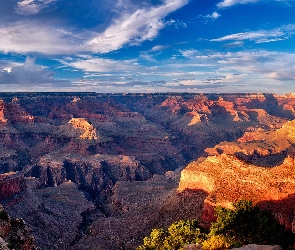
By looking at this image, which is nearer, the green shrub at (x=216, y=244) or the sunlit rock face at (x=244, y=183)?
the green shrub at (x=216, y=244)

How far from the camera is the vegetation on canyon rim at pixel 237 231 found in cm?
3609

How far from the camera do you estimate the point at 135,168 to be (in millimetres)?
136875

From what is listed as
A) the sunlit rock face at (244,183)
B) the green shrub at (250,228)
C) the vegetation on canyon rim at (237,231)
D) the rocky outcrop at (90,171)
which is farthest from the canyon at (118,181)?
the vegetation on canyon rim at (237,231)

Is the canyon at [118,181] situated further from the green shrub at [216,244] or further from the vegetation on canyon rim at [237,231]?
the green shrub at [216,244]

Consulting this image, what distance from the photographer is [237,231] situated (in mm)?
37719

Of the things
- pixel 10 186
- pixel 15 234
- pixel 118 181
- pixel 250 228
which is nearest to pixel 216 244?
pixel 250 228

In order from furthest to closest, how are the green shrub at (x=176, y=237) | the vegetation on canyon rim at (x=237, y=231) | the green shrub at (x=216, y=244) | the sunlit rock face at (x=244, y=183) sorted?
the sunlit rock face at (x=244, y=183) < the green shrub at (x=176, y=237) < the vegetation on canyon rim at (x=237, y=231) < the green shrub at (x=216, y=244)

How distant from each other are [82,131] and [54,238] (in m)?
103

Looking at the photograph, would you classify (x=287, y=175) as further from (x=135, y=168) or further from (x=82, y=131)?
(x=82, y=131)

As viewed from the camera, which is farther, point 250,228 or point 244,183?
point 244,183

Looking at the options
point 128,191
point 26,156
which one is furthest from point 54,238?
point 26,156

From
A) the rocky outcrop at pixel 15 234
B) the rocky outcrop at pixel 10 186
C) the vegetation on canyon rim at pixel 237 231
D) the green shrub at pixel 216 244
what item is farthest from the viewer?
the rocky outcrop at pixel 10 186

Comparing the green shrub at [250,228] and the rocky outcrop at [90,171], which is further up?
the green shrub at [250,228]

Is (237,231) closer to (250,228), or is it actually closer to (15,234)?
(250,228)
